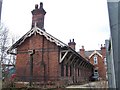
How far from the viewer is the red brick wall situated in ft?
54.1

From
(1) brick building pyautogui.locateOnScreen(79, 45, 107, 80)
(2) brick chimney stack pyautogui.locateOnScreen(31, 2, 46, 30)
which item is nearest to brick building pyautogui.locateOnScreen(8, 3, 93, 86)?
(2) brick chimney stack pyautogui.locateOnScreen(31, 2, 46, 30)

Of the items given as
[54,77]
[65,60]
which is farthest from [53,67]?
[65,60]

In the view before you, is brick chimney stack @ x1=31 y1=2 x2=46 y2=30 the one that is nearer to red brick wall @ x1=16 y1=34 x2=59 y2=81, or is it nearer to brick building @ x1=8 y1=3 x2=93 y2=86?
brick building @ x1=8 y1=3 x2=93 y2=86

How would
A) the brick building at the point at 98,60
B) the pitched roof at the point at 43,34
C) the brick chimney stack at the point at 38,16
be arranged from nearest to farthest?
1. the pitched roof at the point at 43,34
2. the brick chimney stack at the point at 38,16
3. the brick building at the point at 98,60

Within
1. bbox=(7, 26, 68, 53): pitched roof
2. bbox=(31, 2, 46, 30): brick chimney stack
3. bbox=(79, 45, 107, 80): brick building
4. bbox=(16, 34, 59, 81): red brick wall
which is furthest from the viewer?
bbox=(79, 45, 107, 80): brick building

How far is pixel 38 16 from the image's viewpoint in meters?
17.7

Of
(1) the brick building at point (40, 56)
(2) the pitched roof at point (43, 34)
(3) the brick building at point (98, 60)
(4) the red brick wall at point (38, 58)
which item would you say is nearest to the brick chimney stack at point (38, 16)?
(1) the brick building at point (40, 56)

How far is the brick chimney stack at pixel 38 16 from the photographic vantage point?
17.6 m

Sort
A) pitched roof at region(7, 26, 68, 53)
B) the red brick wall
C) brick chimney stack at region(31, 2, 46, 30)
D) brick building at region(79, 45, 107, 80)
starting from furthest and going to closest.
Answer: brick building at region(79, 45, 107, 80) → brick chimney stack at region(31, 2, 46, 30) → the red brick wall → pitched roof at region(7, 26, 68, 53)

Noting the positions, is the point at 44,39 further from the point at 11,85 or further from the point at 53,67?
the point at 11,85

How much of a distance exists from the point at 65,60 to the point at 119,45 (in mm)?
15051

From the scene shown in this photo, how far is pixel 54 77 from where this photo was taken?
52.9 ft

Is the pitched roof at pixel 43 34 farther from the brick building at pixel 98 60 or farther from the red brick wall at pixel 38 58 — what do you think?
the brick building at pixel 98 60

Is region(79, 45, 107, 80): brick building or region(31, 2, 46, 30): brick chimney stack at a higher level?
region(31, 2, 46, 30): brick chimney stack
